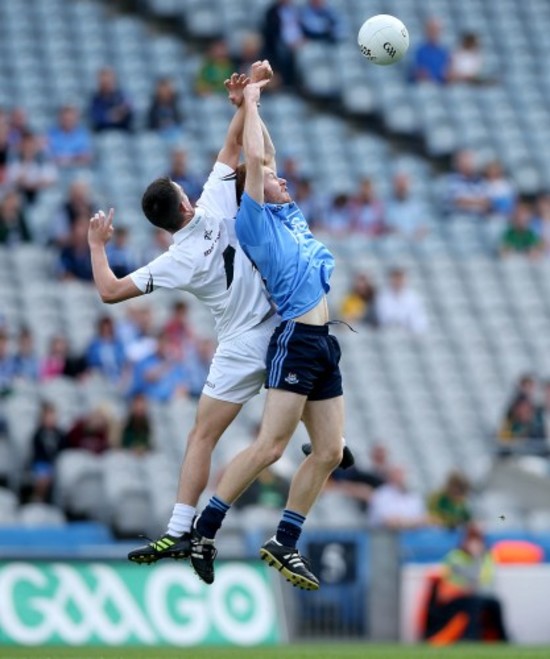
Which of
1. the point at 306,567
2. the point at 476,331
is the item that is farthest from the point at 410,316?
the point at 306,567

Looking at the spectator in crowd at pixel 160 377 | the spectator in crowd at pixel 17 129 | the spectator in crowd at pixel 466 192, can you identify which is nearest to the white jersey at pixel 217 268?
the spectator in crowd at pixel 160 377

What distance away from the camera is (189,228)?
466 inches

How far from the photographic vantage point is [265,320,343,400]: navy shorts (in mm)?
11680

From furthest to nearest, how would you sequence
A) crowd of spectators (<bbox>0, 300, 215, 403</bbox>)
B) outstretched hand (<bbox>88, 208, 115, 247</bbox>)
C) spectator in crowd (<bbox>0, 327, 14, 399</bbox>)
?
crowd of spectators (<bbox>0, 300, 215, 403</bbox>), spectator in crowd (<bbox>0, 327, 14, 399</bbox>), outstretched hand (<bbox>88, 208, 115, 247</bbox>)

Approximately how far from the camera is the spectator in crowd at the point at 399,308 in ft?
72.9

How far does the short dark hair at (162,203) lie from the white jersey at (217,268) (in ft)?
0.44

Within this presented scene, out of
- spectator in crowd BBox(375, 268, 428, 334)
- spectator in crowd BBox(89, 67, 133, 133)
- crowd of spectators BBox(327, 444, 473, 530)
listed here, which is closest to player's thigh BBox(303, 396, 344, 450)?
crowd of spectators BBox(327, 444, 473, 530)

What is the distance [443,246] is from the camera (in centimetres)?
2373

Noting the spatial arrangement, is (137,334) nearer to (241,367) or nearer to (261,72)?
(241,367)

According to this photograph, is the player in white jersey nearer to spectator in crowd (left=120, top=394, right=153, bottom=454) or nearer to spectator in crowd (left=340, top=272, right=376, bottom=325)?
spectator in crowd (left=120, top=394, right=153, bottom=454)

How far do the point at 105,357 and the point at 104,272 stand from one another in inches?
320

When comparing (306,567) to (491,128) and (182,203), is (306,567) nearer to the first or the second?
(182,203)

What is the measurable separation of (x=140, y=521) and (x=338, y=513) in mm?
2303

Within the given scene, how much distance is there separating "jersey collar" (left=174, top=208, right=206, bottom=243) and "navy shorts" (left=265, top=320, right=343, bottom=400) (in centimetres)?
79
